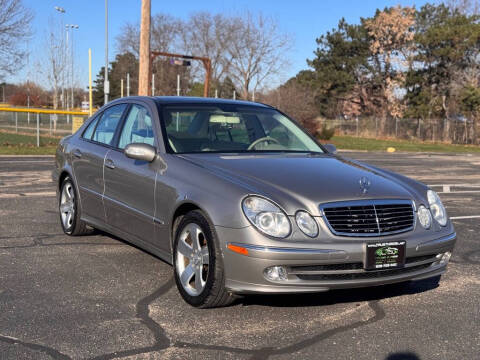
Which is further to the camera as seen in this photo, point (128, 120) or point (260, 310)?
point (128, 120)

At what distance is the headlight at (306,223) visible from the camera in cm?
393

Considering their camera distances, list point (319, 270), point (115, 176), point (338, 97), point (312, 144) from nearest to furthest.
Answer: point (319, 270) < point (115, 176) < point (312, 144) < point (338, 97)

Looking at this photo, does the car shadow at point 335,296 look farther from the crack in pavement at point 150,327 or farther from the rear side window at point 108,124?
the rear side window at point 108,124

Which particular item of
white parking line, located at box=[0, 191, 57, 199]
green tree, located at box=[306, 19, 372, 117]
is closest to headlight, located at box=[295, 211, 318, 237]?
white parking line, located at box=[0, 191, 57, 199]

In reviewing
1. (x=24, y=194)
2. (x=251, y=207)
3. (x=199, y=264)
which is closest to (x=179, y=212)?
(x=199, y=264)

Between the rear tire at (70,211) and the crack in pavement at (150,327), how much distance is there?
1855mm

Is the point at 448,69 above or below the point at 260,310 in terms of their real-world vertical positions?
above

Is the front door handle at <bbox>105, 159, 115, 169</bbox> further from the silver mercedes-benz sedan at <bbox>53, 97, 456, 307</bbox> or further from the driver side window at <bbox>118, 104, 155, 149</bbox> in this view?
the driver side window at <bbox>118, 104, 155, 149</bbox>

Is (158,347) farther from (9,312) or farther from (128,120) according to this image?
(128,120)

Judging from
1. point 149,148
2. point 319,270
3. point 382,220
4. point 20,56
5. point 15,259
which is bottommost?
point 15,259

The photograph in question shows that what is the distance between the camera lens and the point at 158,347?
359 centimetres

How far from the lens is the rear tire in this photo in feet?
21.2

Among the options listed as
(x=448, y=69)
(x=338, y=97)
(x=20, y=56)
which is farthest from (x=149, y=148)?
(x=338, y=97)

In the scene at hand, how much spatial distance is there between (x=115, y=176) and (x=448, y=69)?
4809 cm
